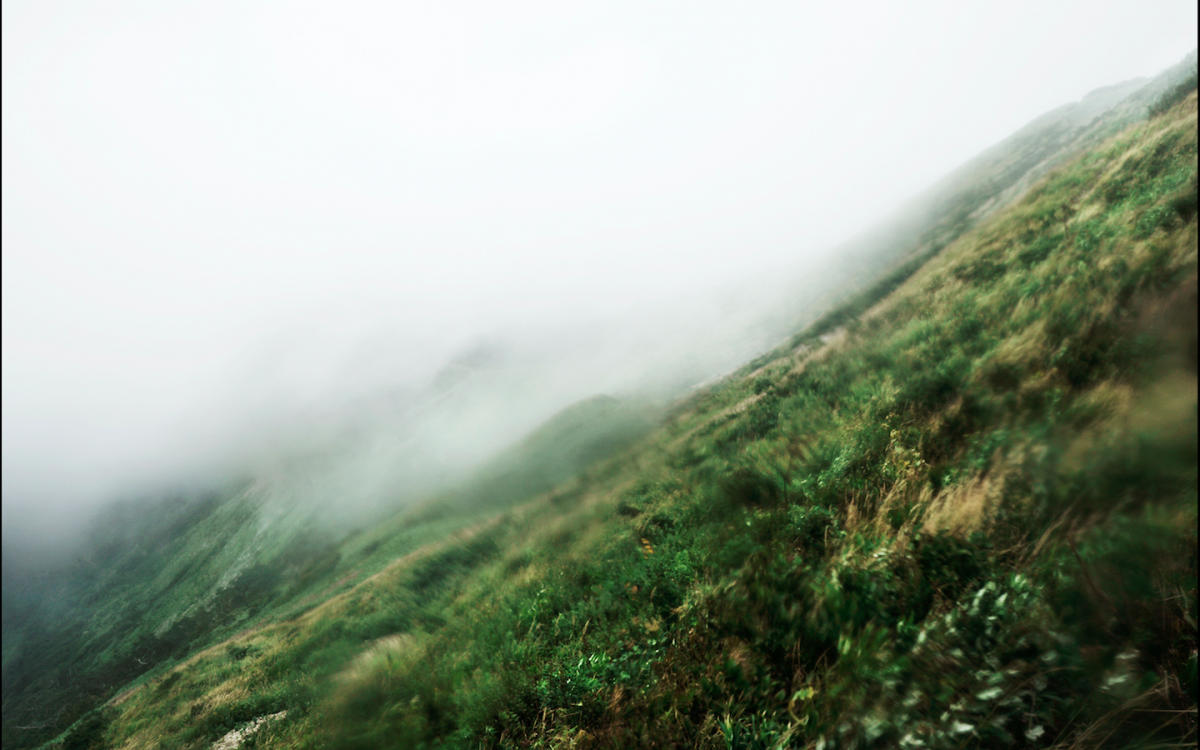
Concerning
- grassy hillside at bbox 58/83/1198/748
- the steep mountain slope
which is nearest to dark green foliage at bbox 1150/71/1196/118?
grassy hillside at bbox 58/83/1198/748

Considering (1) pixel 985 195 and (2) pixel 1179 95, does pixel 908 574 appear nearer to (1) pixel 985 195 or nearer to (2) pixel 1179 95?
(2) pixel 1179 95

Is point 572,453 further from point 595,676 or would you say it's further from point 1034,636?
point 1034,636

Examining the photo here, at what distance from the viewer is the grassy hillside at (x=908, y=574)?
2379 millimetres

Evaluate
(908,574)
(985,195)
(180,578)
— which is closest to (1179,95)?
(908,574)

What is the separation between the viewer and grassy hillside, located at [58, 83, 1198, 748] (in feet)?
7.80

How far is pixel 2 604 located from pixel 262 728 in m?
321

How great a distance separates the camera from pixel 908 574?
3.25 meters

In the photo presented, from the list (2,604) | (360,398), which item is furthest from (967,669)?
(2,604)

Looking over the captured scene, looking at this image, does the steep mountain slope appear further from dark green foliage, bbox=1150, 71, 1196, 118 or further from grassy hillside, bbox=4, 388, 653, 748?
grassy hillside, bbox=4, 388, 653, 748

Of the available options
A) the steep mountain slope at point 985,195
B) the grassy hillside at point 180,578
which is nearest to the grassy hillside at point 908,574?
the grassy hillside at point 180,578

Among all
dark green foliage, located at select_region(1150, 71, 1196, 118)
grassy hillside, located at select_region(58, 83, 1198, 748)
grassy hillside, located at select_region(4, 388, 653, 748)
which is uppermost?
dark green foliage, located at select_region(1150, 71, 1196, 118)

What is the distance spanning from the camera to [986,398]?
4.36 m

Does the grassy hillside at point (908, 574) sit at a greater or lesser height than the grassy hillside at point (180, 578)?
greater

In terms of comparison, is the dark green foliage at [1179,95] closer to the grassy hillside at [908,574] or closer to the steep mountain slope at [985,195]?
the grassy hillside at [908,574]
